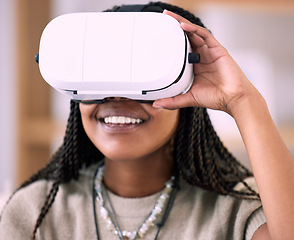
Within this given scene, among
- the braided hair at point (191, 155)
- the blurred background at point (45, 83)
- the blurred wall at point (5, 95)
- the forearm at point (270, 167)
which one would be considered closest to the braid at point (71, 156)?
the braided hair at point (191, 155)

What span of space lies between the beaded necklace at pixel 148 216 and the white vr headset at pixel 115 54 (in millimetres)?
360

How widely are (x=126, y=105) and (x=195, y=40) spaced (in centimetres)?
18

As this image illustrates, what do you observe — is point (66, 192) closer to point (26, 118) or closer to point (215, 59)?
point (215, 59)

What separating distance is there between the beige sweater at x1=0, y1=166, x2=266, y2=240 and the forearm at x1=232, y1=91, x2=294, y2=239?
15 cm

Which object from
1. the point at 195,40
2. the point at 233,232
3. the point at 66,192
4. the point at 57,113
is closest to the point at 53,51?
the point at 195,40

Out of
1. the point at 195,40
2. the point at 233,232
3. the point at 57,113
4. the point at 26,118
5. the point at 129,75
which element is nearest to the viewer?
the point at 129,75

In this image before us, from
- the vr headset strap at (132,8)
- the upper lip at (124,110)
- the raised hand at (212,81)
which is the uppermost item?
the vr headset strap at (132,8)

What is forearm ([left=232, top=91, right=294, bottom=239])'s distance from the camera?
0.82 m

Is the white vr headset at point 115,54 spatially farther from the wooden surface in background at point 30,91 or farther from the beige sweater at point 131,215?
the wooden surface in background at point 30,91

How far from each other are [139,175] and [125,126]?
178 mm

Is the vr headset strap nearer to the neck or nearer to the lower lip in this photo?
the lower lip

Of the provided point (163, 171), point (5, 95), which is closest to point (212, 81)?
point (163, 171)

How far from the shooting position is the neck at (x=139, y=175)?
1.09 meters

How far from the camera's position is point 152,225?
3.45 feet
